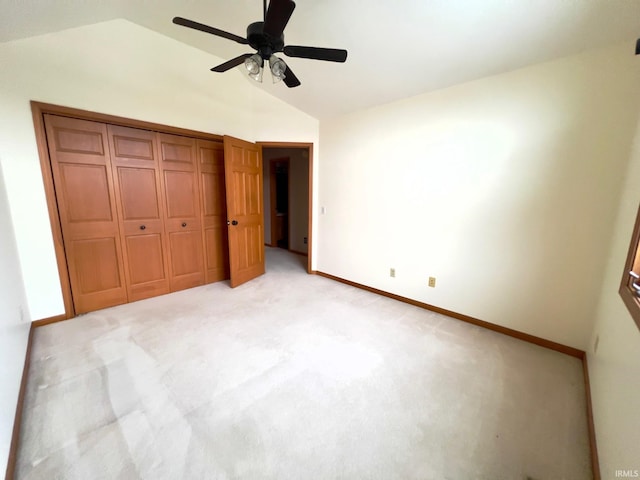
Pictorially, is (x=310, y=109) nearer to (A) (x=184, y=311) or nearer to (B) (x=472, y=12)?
(B) (x=472, y=12)

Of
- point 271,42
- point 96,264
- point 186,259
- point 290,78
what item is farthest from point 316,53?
point 96,264

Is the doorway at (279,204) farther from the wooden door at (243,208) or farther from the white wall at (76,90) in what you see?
the white wall at (76,90)

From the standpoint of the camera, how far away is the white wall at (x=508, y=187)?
1.81 meters

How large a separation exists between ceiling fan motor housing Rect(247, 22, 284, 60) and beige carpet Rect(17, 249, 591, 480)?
6.99 ft

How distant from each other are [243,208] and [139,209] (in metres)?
1.15

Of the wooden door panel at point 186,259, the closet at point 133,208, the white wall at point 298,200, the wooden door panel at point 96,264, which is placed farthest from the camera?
the white wall at point 298,200

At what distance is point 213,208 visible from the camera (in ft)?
11.1

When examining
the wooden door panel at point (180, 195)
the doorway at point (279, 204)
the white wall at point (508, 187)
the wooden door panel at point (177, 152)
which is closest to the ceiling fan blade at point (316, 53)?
the white wall at point (508, 187)

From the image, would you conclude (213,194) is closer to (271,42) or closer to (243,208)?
(243,208)

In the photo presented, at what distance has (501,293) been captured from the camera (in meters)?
2.31

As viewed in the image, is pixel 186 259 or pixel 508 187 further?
pixel 186 259

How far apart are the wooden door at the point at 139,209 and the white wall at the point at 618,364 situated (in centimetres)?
372

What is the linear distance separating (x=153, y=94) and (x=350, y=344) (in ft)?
10.6

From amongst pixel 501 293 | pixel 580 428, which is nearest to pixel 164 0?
pixel 501 293
